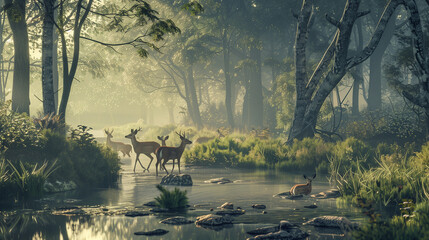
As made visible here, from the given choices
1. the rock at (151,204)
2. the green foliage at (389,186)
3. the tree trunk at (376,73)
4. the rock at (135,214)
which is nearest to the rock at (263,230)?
the rock at (135,214)

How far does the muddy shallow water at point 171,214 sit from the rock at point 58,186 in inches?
20.2

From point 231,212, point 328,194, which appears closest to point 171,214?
point 231,212

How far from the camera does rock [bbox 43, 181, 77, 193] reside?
1616 centimetres

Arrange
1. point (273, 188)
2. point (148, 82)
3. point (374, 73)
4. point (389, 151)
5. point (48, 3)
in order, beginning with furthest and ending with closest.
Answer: point (148, 82), point (374, 73), point (389, 151), point (48, 3), point (273, 188)

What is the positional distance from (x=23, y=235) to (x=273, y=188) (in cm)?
877

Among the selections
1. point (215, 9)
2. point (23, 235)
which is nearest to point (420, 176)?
point (23, 235)

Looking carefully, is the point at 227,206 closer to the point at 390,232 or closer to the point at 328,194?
the point at 328,194

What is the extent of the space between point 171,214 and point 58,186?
552cm

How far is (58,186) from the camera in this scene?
16.5 meters

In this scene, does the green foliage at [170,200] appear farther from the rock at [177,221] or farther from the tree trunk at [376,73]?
the tree trunk at [376,73]

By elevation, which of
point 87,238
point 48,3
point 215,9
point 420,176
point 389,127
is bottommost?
A: point 87,238

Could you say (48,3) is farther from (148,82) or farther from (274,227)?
(148,82)

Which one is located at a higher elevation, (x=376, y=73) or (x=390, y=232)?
(x=376, y=73)

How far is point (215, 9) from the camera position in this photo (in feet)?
132
